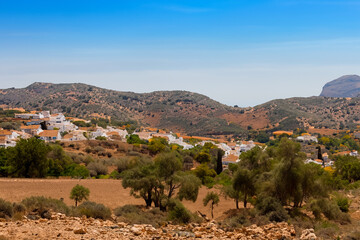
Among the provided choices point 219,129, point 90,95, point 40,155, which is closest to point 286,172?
point 40,155

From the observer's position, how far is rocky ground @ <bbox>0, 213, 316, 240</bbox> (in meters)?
11.0

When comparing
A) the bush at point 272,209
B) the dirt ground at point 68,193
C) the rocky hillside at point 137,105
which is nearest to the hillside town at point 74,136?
the dirt ground at point 68,193

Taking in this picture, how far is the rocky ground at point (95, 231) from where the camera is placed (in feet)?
36.1

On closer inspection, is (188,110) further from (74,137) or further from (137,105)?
(74,137)

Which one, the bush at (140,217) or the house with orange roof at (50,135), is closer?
the bush at (140,217)

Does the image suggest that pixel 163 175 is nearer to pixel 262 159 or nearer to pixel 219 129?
pixel 262 159

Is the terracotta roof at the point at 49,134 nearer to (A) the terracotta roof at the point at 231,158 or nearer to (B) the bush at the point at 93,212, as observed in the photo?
(A) the terracotta roof at the point at 231,158

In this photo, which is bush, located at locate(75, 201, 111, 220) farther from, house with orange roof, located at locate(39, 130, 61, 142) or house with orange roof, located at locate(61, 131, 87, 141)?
house with orange roof, located at locate(61, 131, 87, 141)

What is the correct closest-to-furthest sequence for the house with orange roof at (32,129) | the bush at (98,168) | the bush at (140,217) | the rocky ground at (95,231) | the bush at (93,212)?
the rocky ground at (95,231), the bush at (93,212), the bush at (140,217), the bush at (98,168), the house with orange roof at (32,129)

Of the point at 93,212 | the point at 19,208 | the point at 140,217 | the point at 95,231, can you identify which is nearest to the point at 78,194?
the point at 93,212

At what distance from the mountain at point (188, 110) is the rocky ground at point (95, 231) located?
101 metres

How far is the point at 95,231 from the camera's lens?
38.6 ft

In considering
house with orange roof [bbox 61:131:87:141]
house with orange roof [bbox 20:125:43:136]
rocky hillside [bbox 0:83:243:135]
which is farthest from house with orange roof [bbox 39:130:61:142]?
rocky hillside [bbox 0:83:243:135]

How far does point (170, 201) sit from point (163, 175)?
296cm
